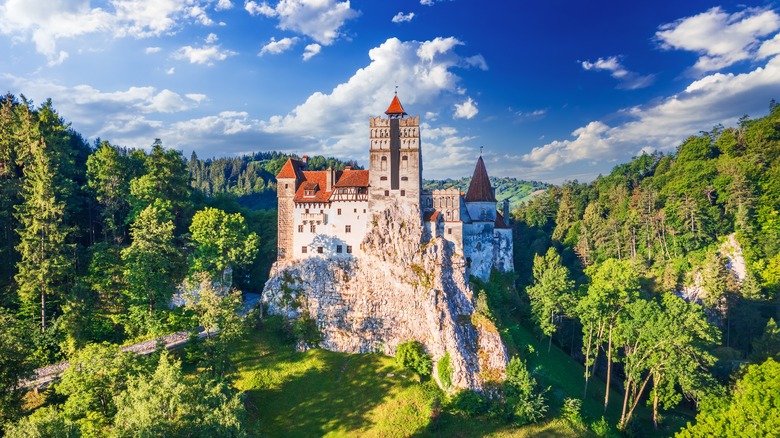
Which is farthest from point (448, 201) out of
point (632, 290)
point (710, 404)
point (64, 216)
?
point (64, 216)

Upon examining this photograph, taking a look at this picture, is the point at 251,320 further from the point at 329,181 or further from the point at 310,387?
the point at 329,181

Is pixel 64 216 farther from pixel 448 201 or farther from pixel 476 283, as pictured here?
pixel 476 283

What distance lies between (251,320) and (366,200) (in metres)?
20.9

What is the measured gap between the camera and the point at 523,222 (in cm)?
10394

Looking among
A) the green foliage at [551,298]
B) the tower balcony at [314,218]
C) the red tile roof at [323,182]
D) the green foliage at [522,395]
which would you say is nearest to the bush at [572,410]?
the green foliage at [522,395]

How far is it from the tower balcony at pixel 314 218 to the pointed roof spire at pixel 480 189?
844 inches

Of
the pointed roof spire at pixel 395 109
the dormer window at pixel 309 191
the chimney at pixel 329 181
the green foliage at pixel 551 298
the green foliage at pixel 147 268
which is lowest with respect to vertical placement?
the green foliage at pixel 551 298

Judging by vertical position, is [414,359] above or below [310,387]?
above

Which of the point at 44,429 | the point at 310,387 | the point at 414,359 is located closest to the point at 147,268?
the point at 310,387

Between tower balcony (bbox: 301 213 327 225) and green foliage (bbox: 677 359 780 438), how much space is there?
43.5 meters

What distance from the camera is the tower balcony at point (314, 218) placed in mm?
58094

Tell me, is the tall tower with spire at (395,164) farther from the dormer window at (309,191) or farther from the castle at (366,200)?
the dormer window at (309,191)

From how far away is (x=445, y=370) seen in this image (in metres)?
48.8

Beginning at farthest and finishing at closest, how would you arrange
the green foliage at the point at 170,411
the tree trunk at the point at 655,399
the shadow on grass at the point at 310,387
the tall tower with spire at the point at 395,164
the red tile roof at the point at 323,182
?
the red tile roof at the point at 323,182 < the tall tower with spire at the point at 395,164 < the tree trunk at the point at 655,399 < the shadow on grass at the point at 310,387 < the green foliage at the point at 170,411
